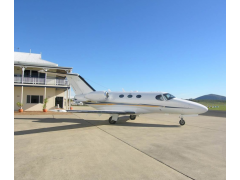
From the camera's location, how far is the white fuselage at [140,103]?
11.2m

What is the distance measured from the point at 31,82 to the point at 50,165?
19.6 metres

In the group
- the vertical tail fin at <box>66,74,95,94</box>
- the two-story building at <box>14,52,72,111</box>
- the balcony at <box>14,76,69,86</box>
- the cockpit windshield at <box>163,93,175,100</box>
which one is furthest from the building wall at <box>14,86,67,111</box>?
the cockpit windshield at <box>163,93,175,100</box>

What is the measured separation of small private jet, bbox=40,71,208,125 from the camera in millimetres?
11211

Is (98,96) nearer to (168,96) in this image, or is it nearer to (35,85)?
(168,96)

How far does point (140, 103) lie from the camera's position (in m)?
12.6

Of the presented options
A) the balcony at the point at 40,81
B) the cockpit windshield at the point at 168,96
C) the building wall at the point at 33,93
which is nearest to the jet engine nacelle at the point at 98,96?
the cockpit windshield at the point at 168,96

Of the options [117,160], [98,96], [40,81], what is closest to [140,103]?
[98,96]

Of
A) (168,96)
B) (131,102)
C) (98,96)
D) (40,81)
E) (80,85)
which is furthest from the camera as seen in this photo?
(40,81)

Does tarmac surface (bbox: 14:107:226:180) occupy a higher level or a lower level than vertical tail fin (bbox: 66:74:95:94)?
lower

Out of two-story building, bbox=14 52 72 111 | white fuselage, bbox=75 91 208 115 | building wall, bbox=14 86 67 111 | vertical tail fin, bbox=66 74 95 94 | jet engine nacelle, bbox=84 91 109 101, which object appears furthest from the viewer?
building wall, bbox=14 86 67 111

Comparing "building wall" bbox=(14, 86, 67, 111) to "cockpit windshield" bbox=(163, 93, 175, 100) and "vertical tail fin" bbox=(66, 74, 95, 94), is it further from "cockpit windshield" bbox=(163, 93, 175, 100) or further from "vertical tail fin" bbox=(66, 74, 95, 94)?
"cockpit windshield" bbox=(163, 93, 175, 100)

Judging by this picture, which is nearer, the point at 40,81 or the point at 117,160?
the point at 117,160

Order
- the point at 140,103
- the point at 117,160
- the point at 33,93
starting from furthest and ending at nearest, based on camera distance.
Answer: the point at 33,93 → the point at 140,103 → the point at 117,160

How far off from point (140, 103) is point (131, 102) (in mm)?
727
